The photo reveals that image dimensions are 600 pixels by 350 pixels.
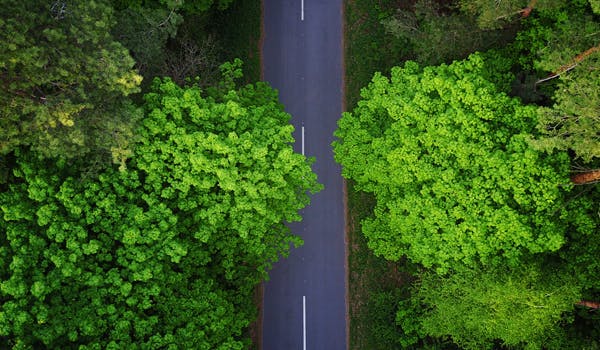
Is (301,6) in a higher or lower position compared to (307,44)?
higher

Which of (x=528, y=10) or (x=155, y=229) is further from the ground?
(x=528, y=10)

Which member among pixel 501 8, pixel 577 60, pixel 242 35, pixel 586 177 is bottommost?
pixel 586 177

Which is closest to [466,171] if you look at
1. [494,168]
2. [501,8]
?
[494,168]

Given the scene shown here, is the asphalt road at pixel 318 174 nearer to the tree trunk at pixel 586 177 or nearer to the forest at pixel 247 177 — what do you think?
the forest at pixel 247 177

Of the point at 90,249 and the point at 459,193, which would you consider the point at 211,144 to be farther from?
the point at 459,193

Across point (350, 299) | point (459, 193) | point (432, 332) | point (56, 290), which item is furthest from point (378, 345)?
point (56, 290)

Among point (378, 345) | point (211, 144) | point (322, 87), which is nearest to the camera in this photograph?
point (211, 144)

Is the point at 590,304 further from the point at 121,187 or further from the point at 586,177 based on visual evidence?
the point at 121,187
